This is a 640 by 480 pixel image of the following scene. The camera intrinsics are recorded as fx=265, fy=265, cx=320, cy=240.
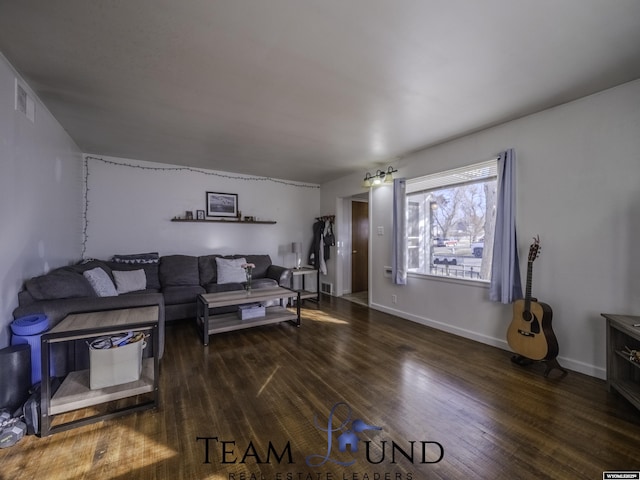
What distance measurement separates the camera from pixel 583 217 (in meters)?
2.38

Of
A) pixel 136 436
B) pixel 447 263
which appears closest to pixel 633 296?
pixel 447 263

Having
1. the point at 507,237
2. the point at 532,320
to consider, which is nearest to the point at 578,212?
the point at 507,237

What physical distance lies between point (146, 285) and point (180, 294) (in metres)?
0.62

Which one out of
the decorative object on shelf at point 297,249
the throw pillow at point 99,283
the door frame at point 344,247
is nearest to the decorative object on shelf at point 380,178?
the door frame at point 344,247

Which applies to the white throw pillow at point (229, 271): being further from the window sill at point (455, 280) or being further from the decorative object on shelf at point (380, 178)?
the window sill at point (455, 280)

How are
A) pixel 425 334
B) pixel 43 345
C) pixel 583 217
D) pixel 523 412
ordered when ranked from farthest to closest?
1. pixel 425 334
2. pixel 583 217
3. pixel 523 412
4. pixel 43 345

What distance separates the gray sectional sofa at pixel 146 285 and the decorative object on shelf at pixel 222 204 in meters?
0.85

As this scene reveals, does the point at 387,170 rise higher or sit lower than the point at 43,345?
higher

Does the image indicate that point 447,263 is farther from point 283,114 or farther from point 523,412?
point 283,114

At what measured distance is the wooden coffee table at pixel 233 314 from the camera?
10.1ft

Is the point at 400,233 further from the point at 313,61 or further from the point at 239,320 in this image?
the point at 313,61

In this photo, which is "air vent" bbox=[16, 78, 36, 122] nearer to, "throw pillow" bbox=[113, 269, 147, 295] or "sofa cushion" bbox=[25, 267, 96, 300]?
"sofa cushion" bbox=[25, 267, 96, 300]

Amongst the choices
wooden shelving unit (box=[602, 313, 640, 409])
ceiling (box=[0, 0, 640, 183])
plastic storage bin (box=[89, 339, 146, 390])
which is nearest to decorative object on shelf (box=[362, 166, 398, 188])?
ceiling (box=[0, 0, 640, 183])

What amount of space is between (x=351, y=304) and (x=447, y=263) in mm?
1960
